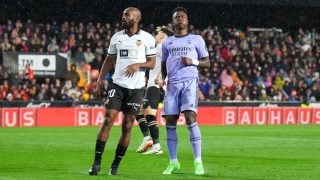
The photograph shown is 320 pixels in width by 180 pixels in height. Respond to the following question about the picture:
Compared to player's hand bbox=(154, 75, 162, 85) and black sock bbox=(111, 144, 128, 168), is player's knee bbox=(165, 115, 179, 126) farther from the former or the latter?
player's hand bbox=(154, 75, 162, 85)

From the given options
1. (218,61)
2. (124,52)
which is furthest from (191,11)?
(124,52)

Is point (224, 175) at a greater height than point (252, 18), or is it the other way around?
point (252, 18)

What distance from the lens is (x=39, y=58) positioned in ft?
99.0

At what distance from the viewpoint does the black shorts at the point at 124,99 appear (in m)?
11.6

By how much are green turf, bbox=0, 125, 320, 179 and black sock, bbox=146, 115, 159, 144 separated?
13.8 inches

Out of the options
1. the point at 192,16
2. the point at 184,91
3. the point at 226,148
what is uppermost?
the point at 192,16

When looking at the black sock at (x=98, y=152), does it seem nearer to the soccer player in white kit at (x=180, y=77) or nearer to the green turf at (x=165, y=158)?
the green turf at (x=165, y=158)

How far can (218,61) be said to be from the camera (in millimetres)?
35031

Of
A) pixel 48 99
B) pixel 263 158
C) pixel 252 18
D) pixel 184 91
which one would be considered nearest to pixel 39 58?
pixel 48 99

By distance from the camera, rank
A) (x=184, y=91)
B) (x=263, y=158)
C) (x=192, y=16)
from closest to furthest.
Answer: (x=184, y=91) < (x=263, y=158) < (x=192, y=16)

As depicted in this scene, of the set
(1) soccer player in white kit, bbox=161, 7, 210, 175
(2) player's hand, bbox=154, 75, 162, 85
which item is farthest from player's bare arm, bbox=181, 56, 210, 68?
(2) player's hand, bbox=154, 75, 162, 85

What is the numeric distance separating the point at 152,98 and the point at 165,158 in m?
2.00

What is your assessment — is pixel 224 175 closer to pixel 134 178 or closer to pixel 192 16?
pixel 134 178

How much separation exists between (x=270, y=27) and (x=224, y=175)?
101ft
